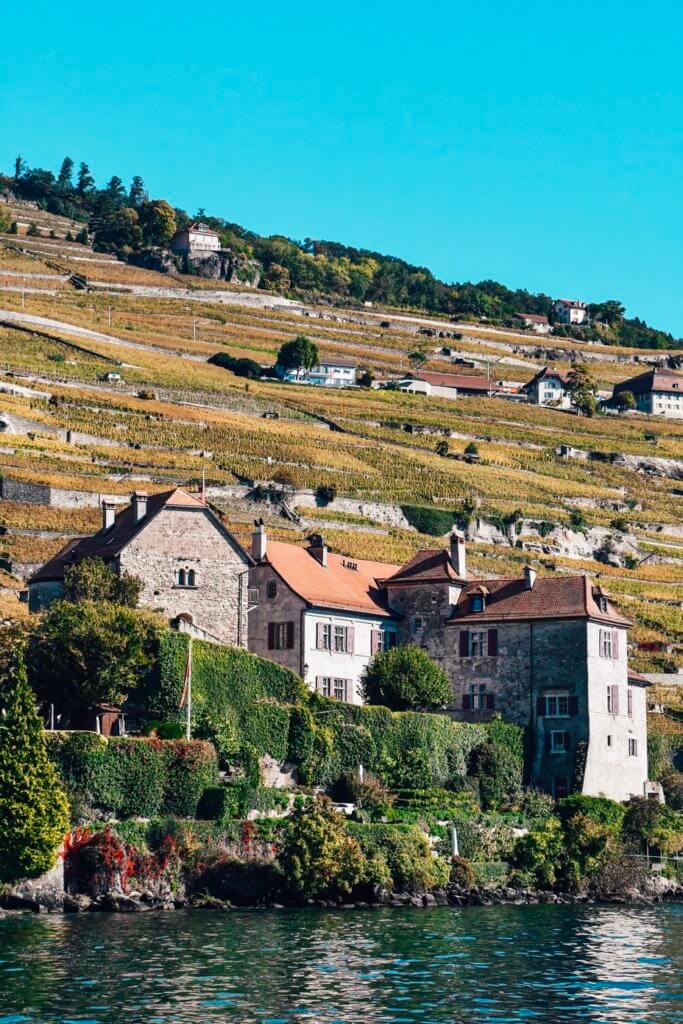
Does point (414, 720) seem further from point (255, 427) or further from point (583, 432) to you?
point (583, 432)

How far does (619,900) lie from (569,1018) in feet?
99.7

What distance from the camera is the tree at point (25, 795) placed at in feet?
171

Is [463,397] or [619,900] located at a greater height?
[463,397]

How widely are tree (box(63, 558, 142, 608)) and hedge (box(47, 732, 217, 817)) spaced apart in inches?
425

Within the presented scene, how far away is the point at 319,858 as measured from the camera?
188 ft

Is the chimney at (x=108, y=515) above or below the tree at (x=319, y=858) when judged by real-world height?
above

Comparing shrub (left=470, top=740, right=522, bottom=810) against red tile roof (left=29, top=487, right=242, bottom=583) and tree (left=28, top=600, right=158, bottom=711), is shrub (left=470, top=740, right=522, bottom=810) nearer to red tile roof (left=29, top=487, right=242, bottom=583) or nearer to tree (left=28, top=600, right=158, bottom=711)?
red tile roof (left=29, top=487, right=242, bottom=583)

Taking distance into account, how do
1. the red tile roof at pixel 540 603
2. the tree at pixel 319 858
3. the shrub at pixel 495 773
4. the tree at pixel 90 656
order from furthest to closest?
1. the red tile roof at pixel 540 603
2. the shrub at pixel 495 773
3. the tree at pixel 90 656
4. the tree at pixel 319 858

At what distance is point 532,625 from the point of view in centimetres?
7506

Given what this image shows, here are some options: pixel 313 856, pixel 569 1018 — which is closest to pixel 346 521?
pixel 313 856

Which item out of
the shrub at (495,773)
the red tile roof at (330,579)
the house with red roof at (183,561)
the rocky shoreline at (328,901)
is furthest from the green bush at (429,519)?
the rocky shoreline at (328,901)

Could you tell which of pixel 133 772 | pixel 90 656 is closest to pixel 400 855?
pixel 133 772

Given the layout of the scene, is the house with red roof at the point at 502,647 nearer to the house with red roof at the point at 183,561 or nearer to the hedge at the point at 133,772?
the house with red roof at the point at 183,561

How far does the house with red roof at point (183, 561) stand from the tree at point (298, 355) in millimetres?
108597
